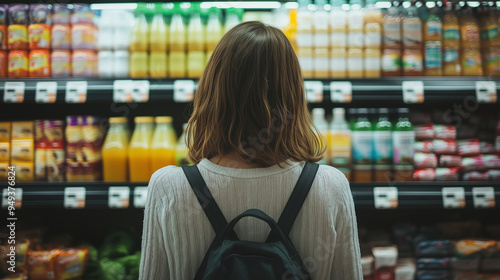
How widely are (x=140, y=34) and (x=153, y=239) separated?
123 cm

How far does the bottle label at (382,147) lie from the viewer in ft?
5.61

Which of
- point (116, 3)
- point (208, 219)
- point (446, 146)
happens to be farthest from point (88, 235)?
point (446, 146)

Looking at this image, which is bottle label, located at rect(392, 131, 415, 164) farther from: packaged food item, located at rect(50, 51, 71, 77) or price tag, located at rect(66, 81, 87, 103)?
packaged food item, located at rect(50, 51, 71, 77)

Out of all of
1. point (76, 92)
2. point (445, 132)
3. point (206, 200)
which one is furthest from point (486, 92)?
point (76, 92)

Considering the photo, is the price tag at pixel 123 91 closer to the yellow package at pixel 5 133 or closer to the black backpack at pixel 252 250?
the yellow package at pixel 5 133

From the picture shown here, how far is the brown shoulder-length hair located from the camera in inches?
30.0

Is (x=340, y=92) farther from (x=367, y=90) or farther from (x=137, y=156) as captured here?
(x=137, y=156)

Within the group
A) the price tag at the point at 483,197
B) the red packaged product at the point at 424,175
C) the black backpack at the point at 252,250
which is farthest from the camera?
the red packaged product at the point at 424,175

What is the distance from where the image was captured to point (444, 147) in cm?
175

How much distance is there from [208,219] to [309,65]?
1.17 meters

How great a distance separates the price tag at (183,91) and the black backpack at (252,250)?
89cm

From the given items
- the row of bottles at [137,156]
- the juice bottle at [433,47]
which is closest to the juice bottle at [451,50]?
the juice bottle at [433,47]

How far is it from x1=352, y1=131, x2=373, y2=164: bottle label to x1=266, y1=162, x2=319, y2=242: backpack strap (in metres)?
1.01

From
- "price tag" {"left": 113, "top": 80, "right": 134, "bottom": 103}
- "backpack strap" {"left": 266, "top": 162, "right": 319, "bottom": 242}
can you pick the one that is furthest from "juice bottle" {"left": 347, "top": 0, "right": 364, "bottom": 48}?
"backpack strap" {"left": 266, "top": 162, "right": 319, "bottom": 242}
